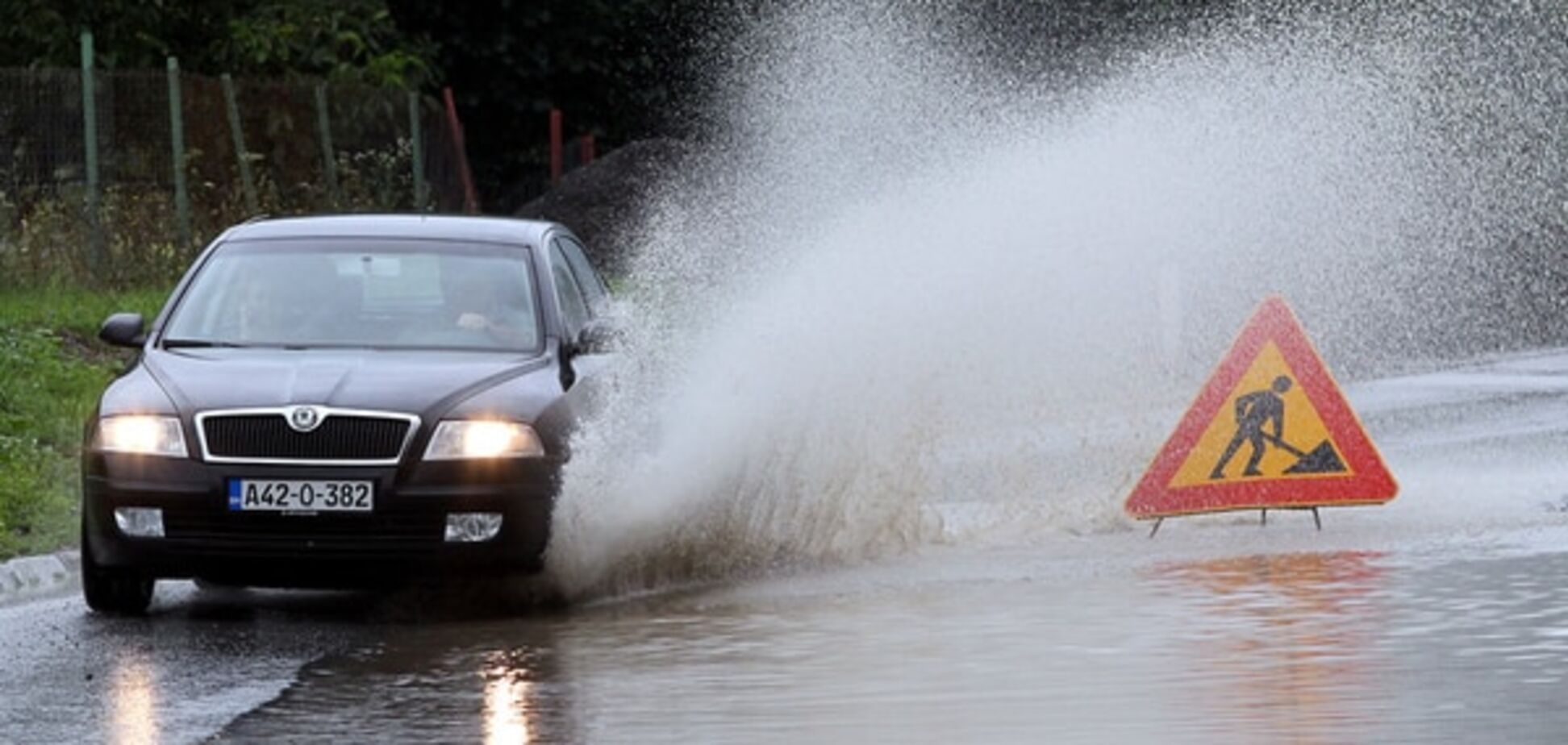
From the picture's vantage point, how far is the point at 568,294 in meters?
15.5

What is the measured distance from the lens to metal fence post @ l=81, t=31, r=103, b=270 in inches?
1187

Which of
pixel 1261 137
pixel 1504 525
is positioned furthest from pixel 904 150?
pixel 1504 525

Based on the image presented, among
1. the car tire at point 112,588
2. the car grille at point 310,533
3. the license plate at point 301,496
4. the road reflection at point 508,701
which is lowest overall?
the road reflection at point 508,701

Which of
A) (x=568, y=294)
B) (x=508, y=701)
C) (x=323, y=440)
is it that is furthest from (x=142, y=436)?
(x=508, y=701)

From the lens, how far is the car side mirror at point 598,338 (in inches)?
583

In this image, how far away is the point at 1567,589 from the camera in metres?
13.3

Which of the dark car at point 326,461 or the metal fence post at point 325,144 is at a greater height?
the metal fence post at point 325,144

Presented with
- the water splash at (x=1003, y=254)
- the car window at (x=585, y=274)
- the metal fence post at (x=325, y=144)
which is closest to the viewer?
the water splash at (x=1003, y=254)

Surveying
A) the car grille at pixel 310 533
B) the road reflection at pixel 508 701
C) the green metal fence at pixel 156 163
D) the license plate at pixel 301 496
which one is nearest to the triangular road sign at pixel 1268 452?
the car grille at pixel 310 533

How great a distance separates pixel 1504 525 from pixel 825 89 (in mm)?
25983

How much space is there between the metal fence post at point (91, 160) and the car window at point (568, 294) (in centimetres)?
1486

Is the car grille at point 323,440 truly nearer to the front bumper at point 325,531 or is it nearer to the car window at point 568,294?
the front bumper at point 325,531

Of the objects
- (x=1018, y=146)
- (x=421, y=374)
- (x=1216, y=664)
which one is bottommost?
(x=1216, y=664)

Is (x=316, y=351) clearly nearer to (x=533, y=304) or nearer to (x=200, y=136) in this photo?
(x=533, y=304)
